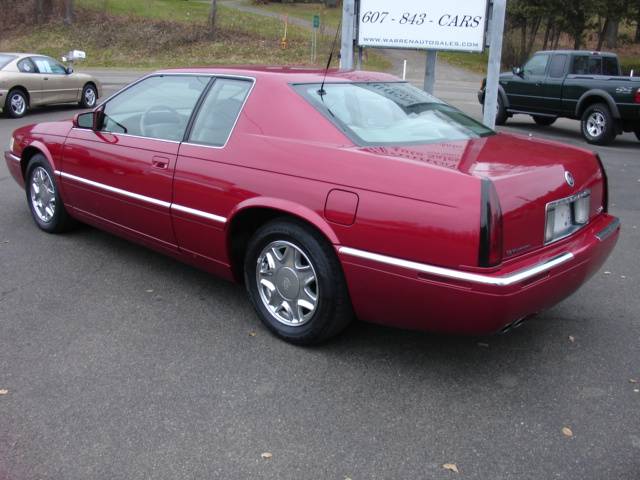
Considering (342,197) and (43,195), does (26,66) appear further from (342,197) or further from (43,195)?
(342,197)

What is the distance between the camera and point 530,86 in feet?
46.1

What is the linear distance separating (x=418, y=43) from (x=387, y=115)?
19.4 ft

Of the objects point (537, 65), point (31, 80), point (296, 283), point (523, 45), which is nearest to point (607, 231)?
point (296, 283)

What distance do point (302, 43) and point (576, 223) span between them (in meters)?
33.3

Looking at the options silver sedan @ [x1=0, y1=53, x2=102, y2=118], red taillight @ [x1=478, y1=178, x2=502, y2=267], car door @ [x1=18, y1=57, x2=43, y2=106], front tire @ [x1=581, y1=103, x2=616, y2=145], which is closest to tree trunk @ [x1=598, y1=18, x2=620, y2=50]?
front tire @ [x1=581, y1=103, x2=616, y2=145]

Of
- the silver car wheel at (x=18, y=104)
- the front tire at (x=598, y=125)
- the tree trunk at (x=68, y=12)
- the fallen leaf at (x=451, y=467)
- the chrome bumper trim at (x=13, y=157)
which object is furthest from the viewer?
the tree trunk at (x=68, y=12)

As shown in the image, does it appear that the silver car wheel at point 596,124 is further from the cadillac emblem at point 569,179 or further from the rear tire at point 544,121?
the cadillac emblem at point 569,179

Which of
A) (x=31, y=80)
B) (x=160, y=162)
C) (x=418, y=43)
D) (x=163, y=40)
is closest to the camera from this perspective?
(x=160, y=162)

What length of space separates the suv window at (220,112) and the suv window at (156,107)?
13cm

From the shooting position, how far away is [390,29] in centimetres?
955

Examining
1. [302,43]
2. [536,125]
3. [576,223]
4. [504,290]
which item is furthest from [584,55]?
[302,43]

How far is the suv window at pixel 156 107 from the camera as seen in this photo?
4.32 metres

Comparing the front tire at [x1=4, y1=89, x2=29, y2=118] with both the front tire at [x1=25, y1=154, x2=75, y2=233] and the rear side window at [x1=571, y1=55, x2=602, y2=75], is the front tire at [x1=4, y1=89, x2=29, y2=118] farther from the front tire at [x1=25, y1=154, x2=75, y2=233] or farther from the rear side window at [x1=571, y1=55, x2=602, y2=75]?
the rear side window at [x1=571, y1=55, x2=602, y2=75]

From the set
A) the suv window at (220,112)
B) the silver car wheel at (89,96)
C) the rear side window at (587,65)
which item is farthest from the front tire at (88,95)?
the suv window at (220,112)
